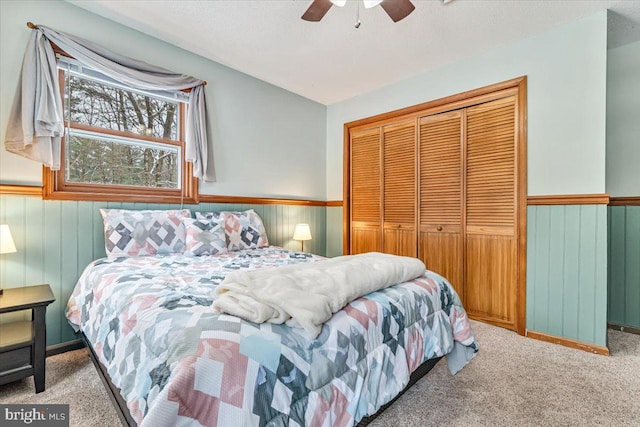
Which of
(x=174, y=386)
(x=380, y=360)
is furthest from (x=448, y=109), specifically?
(x=174, y=386)

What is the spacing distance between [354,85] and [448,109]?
116 cm

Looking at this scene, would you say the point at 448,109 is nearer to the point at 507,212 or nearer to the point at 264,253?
the point at 507,212

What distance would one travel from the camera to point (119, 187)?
2562mm

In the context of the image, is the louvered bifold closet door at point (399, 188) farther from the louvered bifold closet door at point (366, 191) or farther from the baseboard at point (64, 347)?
the baseboard at point (64, 347)

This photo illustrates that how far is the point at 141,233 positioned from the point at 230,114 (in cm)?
160

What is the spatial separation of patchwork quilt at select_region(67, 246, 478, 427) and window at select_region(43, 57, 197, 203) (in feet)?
3.36

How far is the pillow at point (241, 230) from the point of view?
2750 mm

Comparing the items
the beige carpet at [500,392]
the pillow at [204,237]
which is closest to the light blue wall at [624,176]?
the beige carpet at [500,392]

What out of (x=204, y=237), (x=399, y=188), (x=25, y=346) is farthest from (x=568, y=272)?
(x=25, y=346)

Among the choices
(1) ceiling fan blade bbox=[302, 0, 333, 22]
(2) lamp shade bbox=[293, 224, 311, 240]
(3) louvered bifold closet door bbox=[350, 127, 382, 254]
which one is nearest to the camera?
(1) ceiling fan blade bbox=[302, 0, 333, 22]

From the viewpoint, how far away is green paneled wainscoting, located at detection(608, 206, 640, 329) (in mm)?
2617

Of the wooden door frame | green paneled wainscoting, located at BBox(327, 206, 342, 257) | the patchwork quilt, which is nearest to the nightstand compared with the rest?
Answer: the patchwork quilt

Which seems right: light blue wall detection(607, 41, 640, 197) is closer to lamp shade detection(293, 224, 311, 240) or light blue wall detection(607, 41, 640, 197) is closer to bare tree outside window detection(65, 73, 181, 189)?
lamp shade detection(293, 224, 311, 240)

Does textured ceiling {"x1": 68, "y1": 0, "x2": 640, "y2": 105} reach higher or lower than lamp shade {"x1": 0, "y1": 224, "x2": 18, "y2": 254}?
higher
